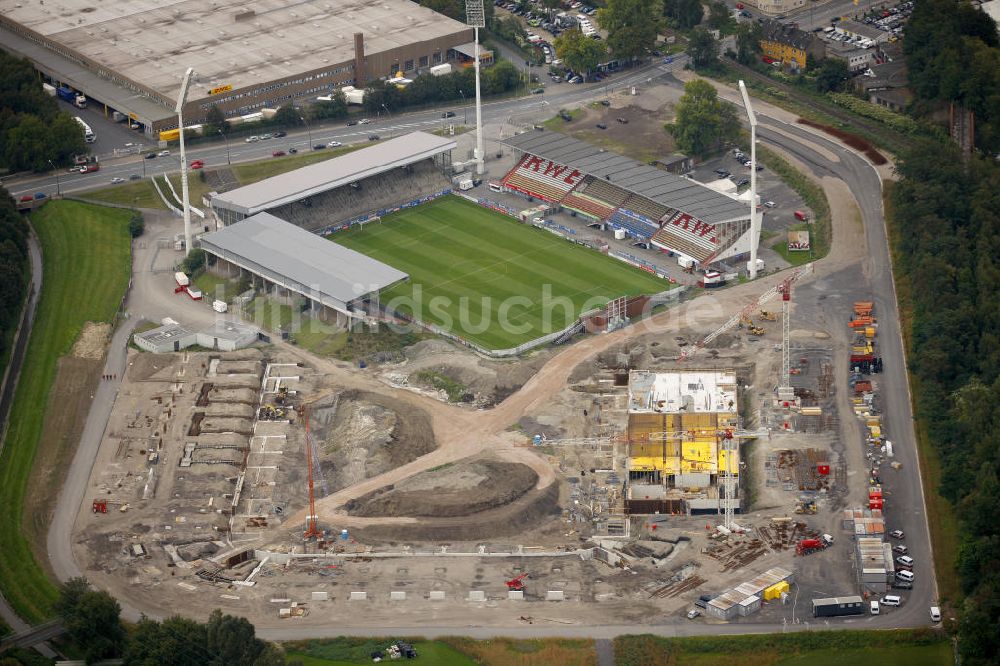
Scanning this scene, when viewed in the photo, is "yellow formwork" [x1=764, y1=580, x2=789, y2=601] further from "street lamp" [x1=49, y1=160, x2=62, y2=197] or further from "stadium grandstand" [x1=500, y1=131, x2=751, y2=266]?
"street lamp" [x1=49, y1=160, x2=62, y2=197]

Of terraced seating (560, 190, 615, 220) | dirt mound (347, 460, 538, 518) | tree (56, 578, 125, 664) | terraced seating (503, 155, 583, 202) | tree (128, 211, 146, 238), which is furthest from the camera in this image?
terraced seating (503, 155, 583, 202)

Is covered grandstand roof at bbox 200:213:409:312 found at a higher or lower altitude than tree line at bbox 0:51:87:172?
higher

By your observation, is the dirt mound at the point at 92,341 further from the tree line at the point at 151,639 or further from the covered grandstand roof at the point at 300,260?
the tree line at the point at 151,639

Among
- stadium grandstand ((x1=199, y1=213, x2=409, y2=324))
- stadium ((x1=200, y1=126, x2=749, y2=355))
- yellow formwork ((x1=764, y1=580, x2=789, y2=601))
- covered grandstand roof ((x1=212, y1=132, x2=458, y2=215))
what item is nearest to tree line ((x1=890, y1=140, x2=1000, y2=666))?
yellow formwork ((x1=764, y1=580, x2=789, y2=601))

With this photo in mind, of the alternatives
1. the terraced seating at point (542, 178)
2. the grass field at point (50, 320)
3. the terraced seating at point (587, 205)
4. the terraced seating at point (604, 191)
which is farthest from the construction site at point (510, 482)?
the terraced seating at point (542, 178)

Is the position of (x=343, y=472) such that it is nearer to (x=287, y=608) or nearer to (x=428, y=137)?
(x=287, y=608)

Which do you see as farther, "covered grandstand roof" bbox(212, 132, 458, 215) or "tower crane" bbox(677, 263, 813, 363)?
"covered grandstand roof" bbox(212, 132, 458, 215)
